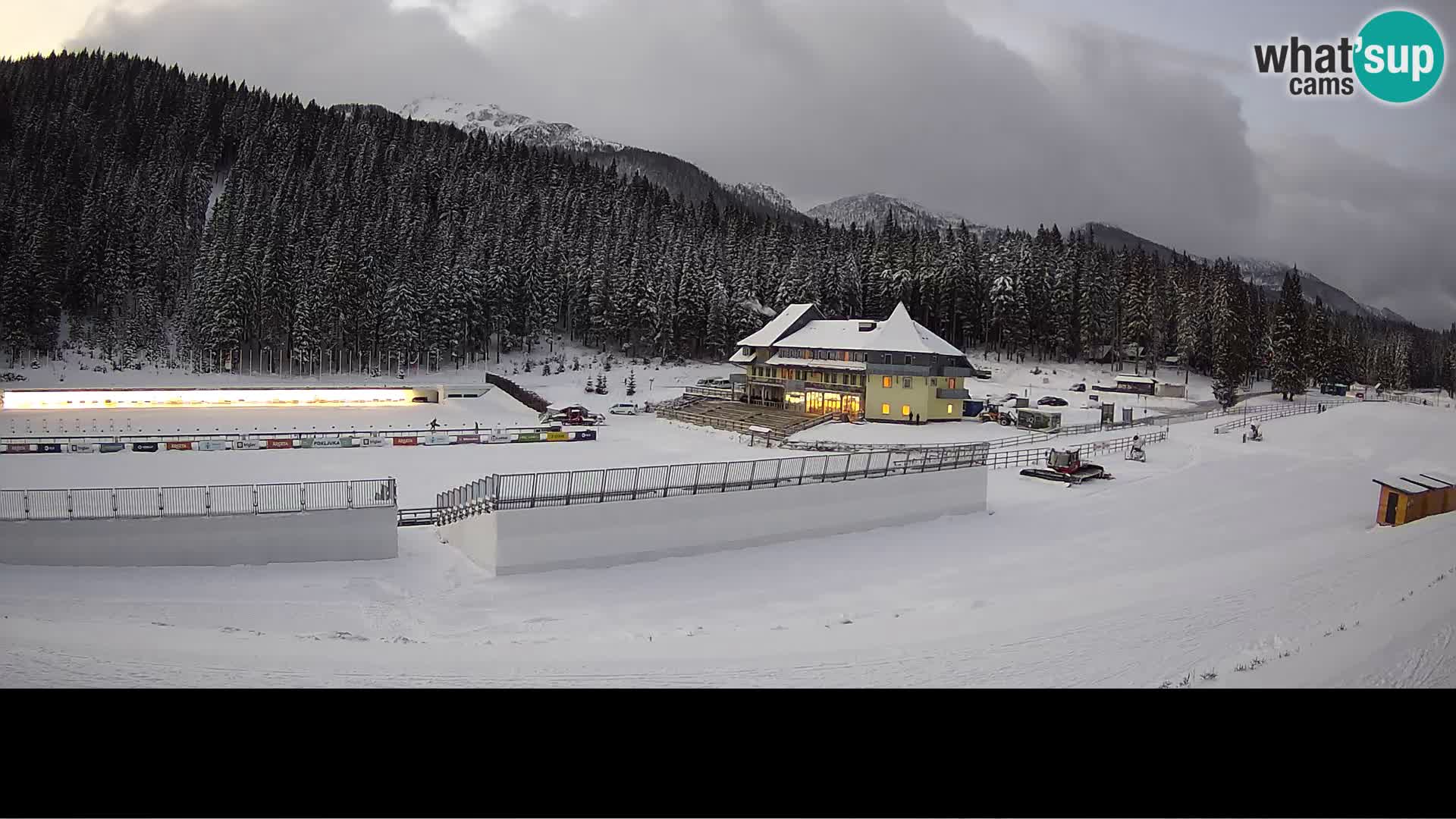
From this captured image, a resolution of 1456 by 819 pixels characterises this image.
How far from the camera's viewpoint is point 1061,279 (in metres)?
54.3

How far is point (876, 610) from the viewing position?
9.92m

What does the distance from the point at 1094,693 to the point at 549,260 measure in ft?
198

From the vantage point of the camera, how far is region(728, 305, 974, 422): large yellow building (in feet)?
109

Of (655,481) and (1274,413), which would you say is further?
(1274,413)

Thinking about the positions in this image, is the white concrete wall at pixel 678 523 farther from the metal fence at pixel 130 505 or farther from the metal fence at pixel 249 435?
the metal fence at pixel 249 435

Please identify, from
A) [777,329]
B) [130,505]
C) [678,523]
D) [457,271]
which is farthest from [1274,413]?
[457,271]

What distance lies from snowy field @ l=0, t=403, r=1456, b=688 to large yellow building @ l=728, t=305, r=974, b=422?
53.9ft

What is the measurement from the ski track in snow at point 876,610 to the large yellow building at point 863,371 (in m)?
15.9

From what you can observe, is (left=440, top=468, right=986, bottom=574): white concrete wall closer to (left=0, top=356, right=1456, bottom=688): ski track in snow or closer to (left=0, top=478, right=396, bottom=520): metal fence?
(left=0, top=356, right=1456, bottom=688): ski track in snow

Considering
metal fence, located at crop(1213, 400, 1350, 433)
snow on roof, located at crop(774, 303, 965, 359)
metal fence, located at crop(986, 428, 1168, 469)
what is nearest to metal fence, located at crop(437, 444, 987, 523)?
metal fence, located at crop(986, 428, 1168, 469)

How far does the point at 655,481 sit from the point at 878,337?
23.7 meters

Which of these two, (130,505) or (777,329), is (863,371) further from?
(130,505)

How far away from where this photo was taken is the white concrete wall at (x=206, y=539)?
990 cm

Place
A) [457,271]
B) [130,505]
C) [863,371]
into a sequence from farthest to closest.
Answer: [457,271] < [863,371] < [130,505]
